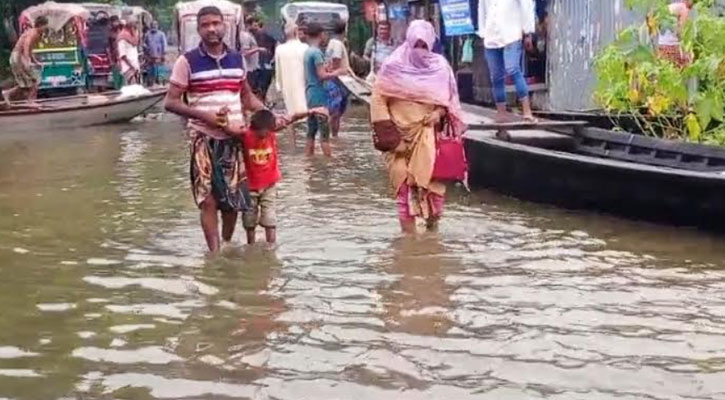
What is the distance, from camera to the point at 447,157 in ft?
24.5

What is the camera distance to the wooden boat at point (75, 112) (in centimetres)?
1552

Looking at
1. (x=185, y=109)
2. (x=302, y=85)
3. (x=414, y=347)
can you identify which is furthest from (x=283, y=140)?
(x=414, y=347)

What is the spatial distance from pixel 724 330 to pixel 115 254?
362cm

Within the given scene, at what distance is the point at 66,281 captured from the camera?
6.27 m

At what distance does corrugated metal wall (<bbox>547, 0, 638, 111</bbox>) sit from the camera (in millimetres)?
13102

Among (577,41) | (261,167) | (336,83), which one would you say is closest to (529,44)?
(577,41)

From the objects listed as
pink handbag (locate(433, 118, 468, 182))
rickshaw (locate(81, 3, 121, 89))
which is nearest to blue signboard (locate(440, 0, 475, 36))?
rickshaw (locate(81, 3, 121, 89))

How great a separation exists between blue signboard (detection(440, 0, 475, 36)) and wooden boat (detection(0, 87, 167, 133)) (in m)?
4.47

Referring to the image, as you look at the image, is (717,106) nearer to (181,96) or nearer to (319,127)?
(181,96)

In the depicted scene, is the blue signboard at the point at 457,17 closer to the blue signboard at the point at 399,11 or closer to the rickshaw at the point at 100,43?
the blue signboard at the point at 399,11

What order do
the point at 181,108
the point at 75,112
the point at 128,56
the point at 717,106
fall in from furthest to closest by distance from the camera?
the point at 128,56 < the point at 75,112 < the point at 717,106 < the point at 181,108

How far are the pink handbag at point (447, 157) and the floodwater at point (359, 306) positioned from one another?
0.40 meters

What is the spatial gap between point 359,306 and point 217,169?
4.91 ft

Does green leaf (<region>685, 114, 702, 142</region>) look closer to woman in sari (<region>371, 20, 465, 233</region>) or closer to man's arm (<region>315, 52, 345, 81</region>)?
woman in sari (<region>371, 20, 465, 233</region>)
